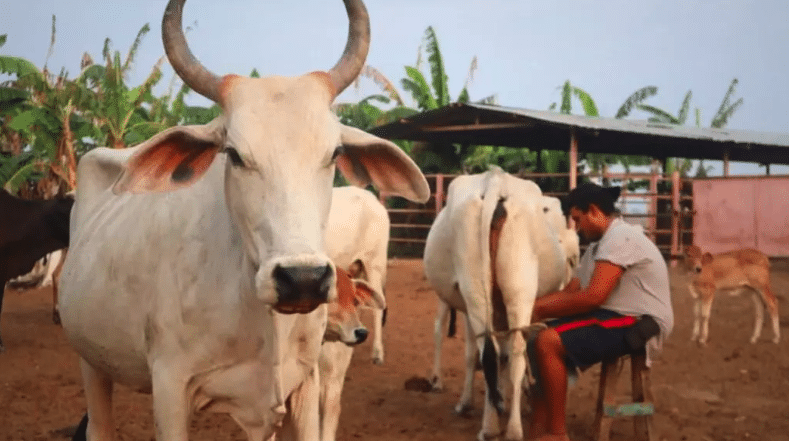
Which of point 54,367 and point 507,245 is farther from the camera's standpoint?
point 54,367

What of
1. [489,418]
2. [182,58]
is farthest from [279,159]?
[489,418]

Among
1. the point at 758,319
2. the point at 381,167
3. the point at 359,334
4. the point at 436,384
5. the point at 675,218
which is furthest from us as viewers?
the point at 675,218

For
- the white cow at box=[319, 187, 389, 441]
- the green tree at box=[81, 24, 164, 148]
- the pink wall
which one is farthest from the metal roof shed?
the white cow at box=[319, 187, 389, 441]

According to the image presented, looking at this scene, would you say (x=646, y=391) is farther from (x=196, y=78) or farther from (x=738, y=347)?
(x=738, y=347)

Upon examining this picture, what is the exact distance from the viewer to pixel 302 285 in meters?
2.37

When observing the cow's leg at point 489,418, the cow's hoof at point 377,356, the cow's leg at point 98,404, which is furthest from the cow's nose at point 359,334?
the cow's hoof at point 377,356

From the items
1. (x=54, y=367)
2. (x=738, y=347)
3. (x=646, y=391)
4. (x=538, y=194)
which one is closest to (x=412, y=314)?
(x=738, y=347)

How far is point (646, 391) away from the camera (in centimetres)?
514

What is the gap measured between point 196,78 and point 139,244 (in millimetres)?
714

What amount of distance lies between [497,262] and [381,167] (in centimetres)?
267

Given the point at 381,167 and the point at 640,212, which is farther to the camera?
the point at 640,212

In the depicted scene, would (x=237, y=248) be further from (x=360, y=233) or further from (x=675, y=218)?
(x=675, y=218)

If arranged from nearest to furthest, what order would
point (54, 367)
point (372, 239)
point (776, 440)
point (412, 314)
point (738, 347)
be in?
point (776, 440), point (372, 239), point (54, 367), point (738, 347), point (412, 314)

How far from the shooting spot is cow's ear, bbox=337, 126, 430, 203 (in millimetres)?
2990
